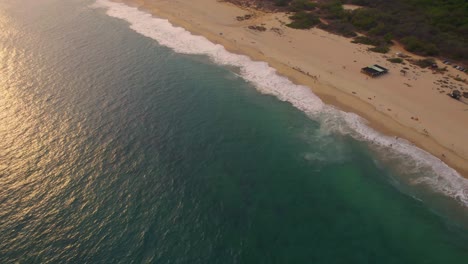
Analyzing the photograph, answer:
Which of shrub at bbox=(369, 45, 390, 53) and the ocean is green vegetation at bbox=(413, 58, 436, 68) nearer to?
shrub at bbox=(369, 45, 390, 53)

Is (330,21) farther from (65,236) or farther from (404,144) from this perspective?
(65,236)

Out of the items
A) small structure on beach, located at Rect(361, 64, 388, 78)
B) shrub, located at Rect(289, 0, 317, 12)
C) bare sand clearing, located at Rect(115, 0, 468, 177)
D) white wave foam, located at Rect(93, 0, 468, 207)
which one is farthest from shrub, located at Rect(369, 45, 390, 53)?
shrub, located at Rect(289, 0, 317, 12)

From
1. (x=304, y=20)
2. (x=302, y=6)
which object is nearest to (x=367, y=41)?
(x=304, y=20)

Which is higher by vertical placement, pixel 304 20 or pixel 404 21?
pixel 404 21

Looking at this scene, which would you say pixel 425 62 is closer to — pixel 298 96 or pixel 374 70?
pixel 374 70

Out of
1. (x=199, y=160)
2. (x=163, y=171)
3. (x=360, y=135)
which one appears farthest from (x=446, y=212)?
(x=163, y=171)

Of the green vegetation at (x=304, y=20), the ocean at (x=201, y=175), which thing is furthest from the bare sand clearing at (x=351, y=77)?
the ocean at (x=201, y=175)
